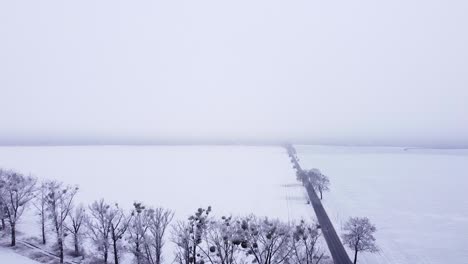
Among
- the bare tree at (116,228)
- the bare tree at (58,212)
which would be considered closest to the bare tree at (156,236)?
the bare tree at (116,228)

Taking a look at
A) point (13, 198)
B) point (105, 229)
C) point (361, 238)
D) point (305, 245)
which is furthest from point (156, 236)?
point (13, 198)

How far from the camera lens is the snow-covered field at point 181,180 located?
87.2 meters

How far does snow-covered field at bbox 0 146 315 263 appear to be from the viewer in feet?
286

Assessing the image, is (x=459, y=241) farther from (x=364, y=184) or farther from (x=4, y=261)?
(x=4, y=261)

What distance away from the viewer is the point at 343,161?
180m

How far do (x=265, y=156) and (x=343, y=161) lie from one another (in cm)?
4309

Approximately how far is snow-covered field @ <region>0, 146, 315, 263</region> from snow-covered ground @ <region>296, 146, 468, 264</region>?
15025mm

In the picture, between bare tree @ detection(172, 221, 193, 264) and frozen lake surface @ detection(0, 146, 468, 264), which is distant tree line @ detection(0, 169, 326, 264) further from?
frozen lake surface @ detection(0, 146, 468, 264)

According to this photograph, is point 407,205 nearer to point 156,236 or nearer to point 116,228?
point 156,236

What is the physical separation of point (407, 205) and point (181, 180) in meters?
70.8

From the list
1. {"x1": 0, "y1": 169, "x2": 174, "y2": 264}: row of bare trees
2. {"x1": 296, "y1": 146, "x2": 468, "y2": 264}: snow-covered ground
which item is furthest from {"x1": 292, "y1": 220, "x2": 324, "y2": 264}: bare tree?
{"x1": 0, "y1": 169, "x2": 174, "y2": 264}: row of bare trees

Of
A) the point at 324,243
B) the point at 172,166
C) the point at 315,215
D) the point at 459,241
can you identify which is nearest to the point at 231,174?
the point at 172,166

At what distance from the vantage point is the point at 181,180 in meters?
119

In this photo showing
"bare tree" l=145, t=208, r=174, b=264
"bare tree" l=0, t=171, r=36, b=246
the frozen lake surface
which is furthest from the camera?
the frozen lake surface
